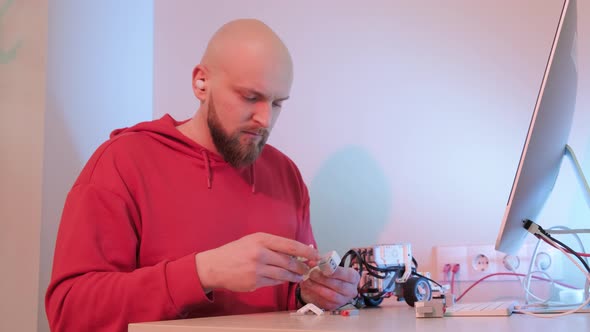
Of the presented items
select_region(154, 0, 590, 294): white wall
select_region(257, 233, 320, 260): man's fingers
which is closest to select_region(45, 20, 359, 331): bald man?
select_region(257, 233, 320, 260): man's fingers

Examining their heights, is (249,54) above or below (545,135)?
above

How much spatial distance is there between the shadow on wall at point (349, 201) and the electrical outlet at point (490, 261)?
20 cm

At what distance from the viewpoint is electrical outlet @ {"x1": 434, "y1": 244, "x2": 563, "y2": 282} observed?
57.2 inches

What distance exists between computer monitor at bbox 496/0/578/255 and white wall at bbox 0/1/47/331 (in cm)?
118

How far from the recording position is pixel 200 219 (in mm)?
1260

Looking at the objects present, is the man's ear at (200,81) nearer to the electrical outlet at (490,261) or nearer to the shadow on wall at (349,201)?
the shadow on wall at (349,201)

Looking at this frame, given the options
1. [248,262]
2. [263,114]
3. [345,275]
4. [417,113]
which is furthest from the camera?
[417,113]

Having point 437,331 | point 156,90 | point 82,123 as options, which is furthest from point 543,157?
point 156,90

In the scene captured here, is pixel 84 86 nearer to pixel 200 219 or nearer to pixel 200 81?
pixel 200 81

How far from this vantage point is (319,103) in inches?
69.7

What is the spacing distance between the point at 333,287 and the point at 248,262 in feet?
0.97

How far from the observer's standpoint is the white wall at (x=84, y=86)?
62.3 inches

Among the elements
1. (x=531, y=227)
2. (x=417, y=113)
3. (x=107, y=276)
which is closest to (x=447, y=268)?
(x=417, y=113)

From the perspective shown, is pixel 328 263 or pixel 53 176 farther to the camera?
pixel 53 176
